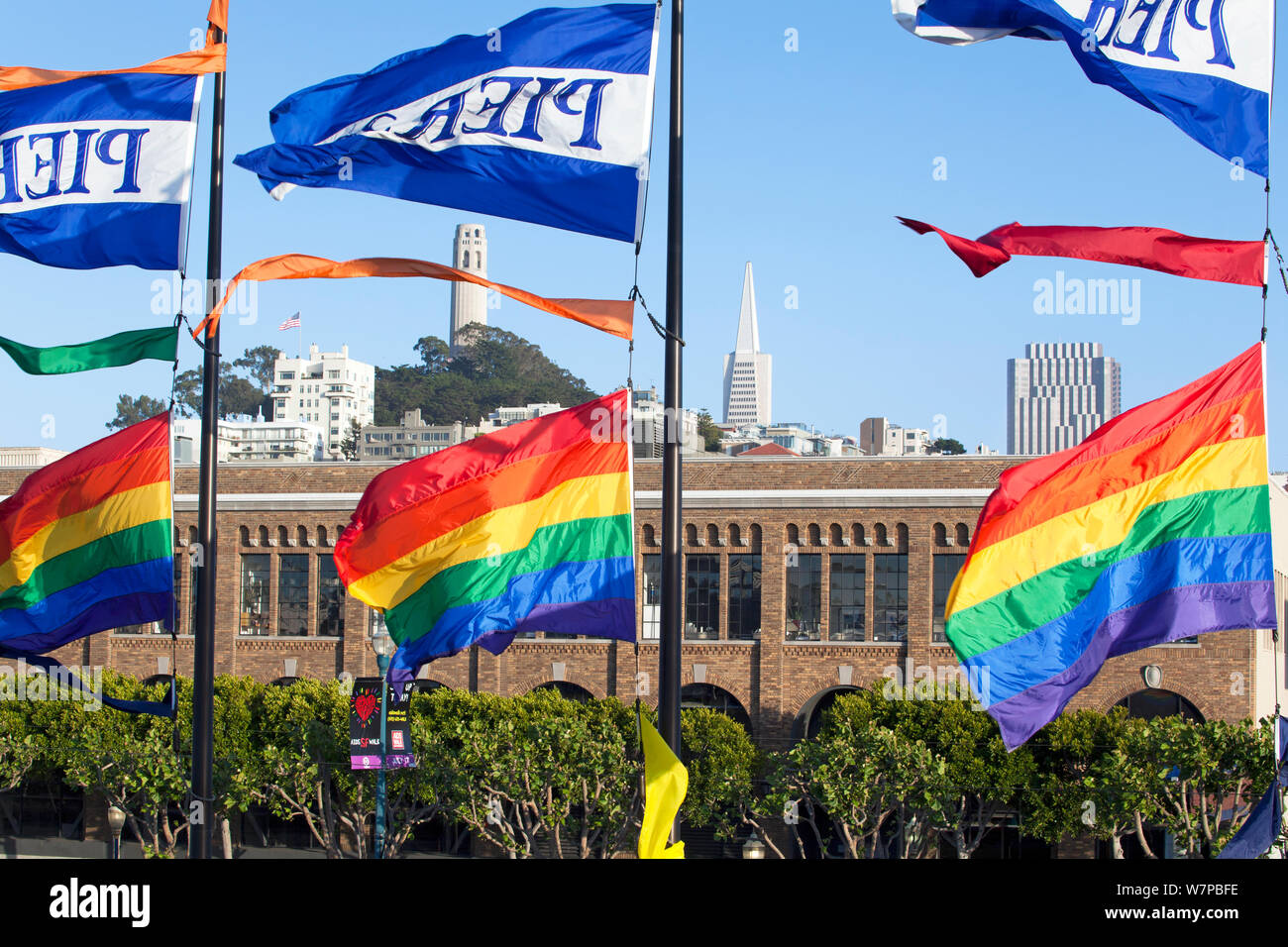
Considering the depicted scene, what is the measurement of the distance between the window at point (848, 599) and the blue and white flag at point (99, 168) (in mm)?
21519

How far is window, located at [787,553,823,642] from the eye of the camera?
33500mm

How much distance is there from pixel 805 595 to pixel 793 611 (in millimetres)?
450

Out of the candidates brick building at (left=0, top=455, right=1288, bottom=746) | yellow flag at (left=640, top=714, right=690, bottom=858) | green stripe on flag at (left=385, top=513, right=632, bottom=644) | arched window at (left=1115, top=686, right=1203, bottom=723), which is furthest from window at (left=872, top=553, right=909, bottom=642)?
yellow flag at (left=640, top=714, right=690, bottom=858)

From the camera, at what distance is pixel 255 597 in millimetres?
37219

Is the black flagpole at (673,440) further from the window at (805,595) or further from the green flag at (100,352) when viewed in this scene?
the window at (805,595)

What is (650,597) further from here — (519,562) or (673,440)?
(673,440)

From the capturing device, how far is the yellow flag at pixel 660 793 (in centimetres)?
914

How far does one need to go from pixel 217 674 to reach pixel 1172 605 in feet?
97.3

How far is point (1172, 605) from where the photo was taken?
10.4m

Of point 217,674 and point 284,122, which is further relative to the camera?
point 217,674

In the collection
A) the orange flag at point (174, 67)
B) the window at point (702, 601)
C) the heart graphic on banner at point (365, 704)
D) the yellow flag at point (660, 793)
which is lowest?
the heart graphic on banner at point (365, 704)

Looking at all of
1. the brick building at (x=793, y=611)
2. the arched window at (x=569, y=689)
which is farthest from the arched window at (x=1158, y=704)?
the arched window at (x=569, y=689)
